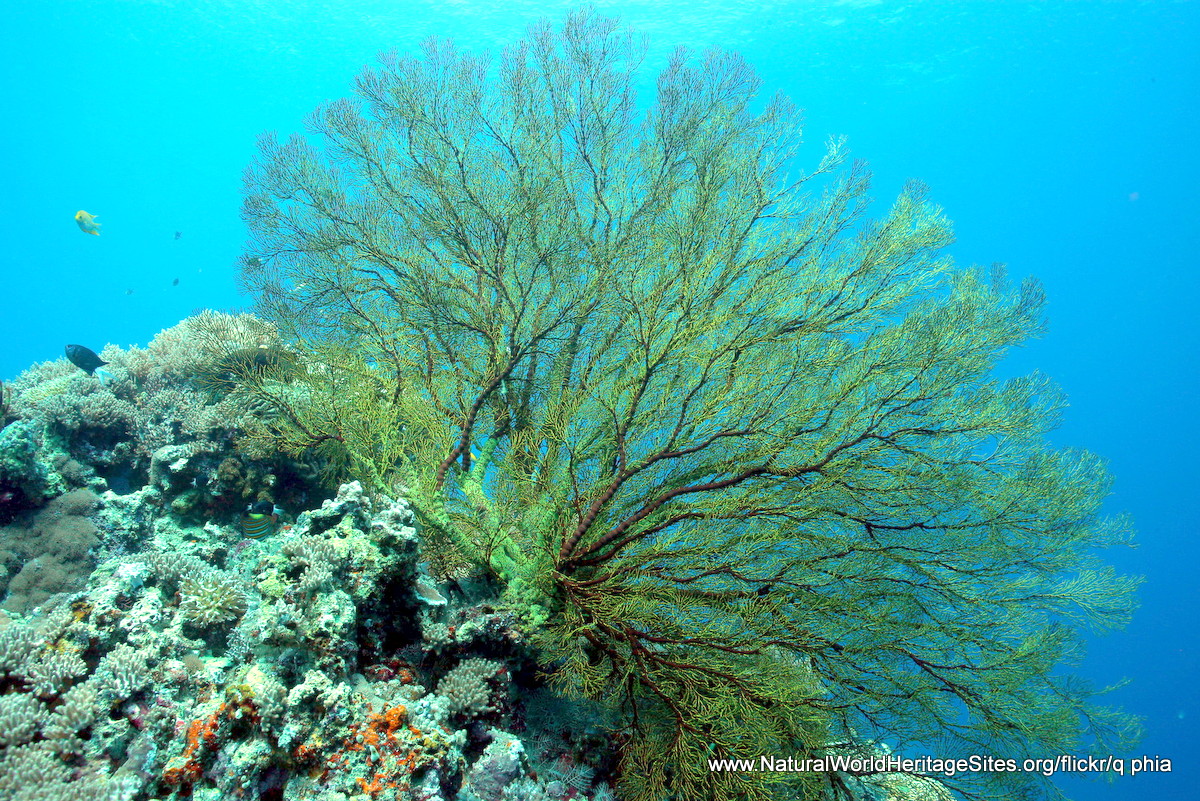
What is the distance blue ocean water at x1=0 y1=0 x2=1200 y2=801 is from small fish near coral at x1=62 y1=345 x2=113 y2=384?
2855cm

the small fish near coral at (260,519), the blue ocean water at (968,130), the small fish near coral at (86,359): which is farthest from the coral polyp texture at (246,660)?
the blue ocean water at (968,130)

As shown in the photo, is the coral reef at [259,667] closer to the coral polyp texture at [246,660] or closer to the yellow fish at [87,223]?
the coral polyp texture at [246,660]

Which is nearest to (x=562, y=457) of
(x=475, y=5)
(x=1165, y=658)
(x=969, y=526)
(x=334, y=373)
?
(x=334, y=373)

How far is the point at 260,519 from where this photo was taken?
5.44 m

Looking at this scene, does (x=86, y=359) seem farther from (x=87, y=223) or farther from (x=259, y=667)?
(x=259, y=667)

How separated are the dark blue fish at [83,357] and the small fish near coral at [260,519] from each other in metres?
3.55

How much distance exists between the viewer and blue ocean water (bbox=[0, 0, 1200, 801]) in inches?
1350

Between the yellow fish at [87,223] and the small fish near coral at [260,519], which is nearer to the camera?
the small fish near coral at [260,519]

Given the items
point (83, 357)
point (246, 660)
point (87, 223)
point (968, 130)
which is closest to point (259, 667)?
point (246, 660)

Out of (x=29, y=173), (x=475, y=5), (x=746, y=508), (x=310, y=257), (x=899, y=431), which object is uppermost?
(x=29, y=173)

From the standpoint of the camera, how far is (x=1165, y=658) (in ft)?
171

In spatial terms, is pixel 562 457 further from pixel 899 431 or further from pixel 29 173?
pixel 29 173

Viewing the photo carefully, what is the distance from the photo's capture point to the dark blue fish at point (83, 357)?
697 centimetres

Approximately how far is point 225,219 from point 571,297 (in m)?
134
